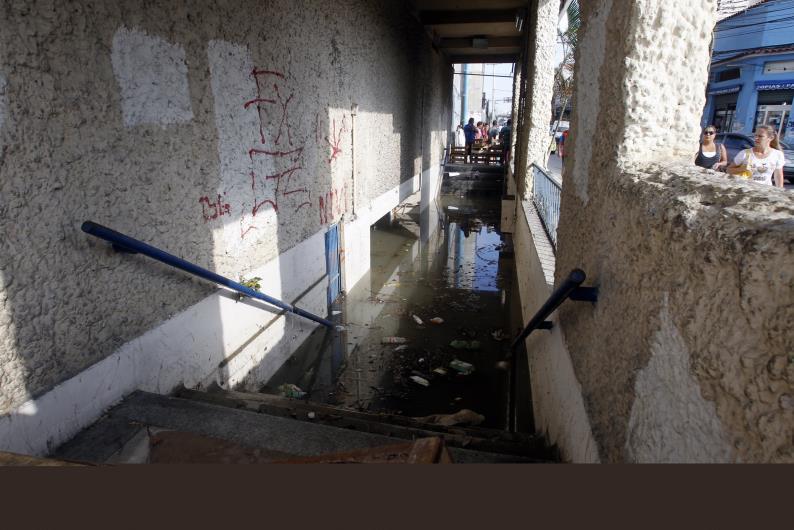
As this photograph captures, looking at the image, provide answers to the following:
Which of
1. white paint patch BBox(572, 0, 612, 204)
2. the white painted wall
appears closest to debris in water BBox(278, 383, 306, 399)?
the white painted wall

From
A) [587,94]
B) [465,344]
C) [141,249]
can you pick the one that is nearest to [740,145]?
[465,344]

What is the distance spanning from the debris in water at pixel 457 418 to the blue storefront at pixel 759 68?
22.0 metres

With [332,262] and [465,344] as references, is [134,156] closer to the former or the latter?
[332,262]

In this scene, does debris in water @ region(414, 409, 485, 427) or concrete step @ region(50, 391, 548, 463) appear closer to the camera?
concrete step @ region(50, 391, 548, 463)

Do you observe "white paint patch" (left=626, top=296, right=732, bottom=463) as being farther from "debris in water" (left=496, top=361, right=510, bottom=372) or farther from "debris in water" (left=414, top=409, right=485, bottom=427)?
"debris in water" (left=496, top=361, right=510, bottom=372)

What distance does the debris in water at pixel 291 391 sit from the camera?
14.9 ft

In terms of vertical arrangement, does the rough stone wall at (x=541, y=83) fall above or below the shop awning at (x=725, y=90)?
below

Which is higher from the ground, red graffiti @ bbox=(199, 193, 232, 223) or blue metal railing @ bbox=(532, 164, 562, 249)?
red graffiti @ bbox=(199, 193, 232, 223)

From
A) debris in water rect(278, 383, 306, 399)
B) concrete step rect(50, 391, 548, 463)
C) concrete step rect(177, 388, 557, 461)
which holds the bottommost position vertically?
debris in water rect(278, 383, 306, 399)

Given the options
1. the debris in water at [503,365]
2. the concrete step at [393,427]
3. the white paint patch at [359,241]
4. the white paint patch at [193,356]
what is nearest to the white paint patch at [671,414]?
the concrete step at [393,427]

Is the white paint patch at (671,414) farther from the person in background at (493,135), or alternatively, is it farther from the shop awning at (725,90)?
the shop awning at (725,90)

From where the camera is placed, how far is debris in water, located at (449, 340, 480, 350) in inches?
227

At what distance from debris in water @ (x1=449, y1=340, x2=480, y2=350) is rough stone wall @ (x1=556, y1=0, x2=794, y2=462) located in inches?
115

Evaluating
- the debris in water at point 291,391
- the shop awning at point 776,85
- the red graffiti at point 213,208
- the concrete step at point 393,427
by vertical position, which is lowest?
the debris in water at point 291,391
